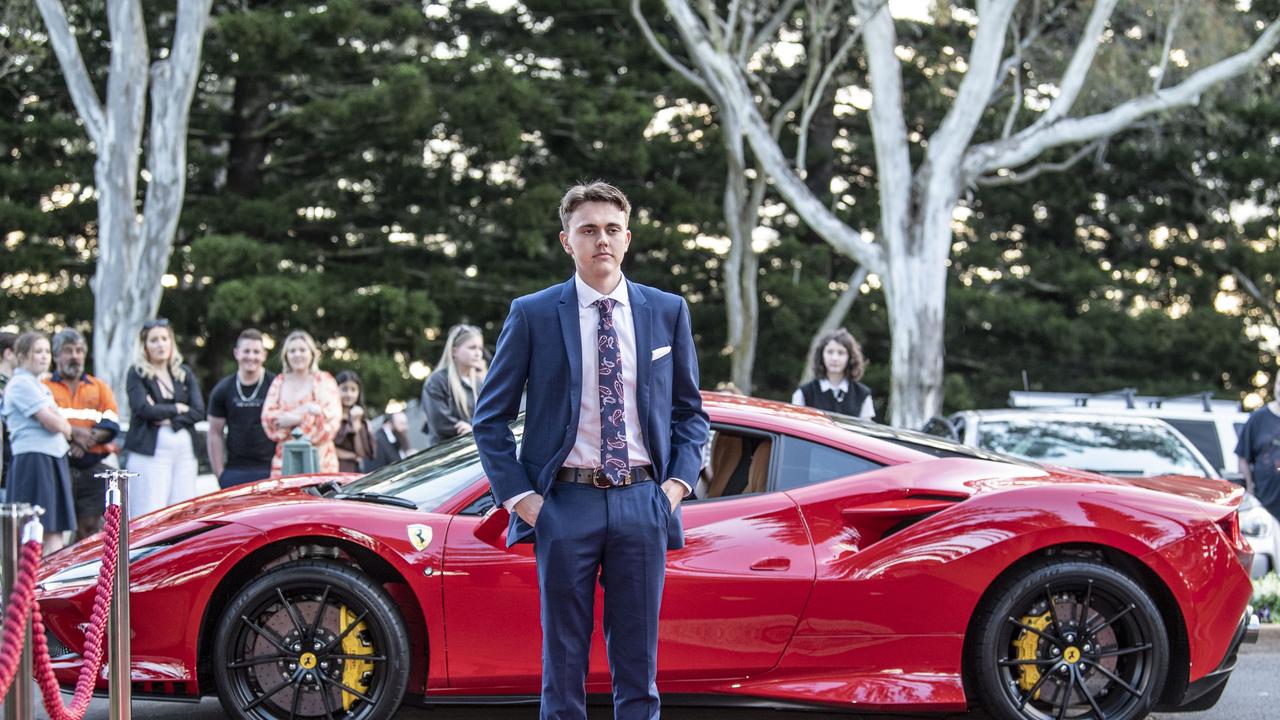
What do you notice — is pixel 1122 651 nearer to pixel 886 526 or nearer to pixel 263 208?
pixel 886 526

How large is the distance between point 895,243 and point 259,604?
12645mm

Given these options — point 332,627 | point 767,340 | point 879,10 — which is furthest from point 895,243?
point 332,627

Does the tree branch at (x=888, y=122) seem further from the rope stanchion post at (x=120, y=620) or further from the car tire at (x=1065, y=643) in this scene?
the rope stanchion post at (x=120, y=620)

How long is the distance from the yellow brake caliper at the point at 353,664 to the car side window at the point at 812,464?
64.2 inches

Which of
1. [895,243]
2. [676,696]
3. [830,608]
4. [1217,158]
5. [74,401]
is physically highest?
[1217,158]

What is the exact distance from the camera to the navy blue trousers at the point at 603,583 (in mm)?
3723

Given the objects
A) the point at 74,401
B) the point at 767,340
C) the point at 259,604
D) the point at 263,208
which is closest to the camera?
the point at 259,604

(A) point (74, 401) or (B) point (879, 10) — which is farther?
(B) point (879, 10)

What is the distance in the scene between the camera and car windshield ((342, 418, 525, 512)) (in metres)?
5.20

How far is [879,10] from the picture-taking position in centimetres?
1638

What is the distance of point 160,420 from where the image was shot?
849 centimetres

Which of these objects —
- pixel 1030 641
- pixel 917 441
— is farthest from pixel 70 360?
pixel 1030 641

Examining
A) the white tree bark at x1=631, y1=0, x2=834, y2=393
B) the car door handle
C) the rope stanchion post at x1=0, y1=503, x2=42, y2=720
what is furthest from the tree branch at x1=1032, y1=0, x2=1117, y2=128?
the rope stanchion post at x1=0, y1=503, x2=42, y2=720

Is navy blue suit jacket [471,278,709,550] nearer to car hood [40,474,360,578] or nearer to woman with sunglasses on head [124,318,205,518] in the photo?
car hood [40,474,360,578]
